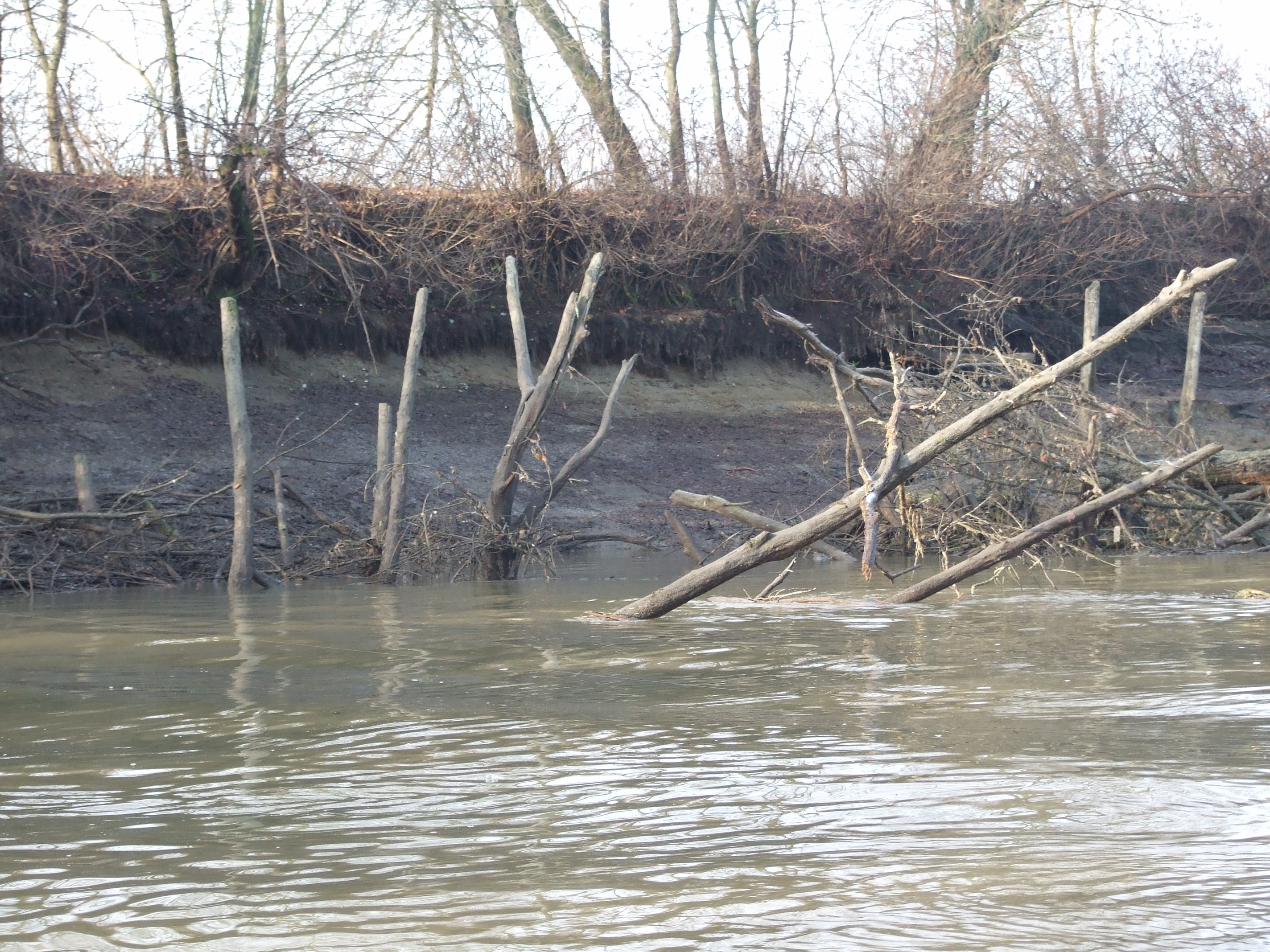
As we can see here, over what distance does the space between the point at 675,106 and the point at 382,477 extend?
13125 millimetres

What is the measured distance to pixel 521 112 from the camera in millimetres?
21078

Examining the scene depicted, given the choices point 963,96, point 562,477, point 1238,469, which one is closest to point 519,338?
point 562,477

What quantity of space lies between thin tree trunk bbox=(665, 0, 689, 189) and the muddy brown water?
55.1 feet

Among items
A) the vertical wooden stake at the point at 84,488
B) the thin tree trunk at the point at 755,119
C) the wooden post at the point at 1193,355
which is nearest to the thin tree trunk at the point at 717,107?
the thin tree trunk at the point at 755,119

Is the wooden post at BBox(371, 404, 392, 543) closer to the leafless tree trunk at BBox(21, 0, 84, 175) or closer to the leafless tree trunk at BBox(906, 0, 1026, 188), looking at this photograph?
the leafless tree trunk at BBox(21, 0, 84, 175)

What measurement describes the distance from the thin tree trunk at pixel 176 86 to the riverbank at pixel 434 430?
2.49 m

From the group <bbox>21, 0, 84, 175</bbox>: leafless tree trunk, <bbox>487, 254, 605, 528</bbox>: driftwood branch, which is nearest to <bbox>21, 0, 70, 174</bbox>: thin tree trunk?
<bbox>21, 0, 84, 175</bbox>: leafless tree trunk

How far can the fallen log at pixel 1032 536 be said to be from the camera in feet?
25.2

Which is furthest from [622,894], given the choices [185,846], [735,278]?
[735,278]

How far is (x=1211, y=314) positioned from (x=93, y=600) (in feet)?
71.6

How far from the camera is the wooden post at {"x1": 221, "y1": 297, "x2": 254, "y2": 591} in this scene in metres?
11.9

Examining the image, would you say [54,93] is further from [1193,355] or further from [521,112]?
[1193,355]

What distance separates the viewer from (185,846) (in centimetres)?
314

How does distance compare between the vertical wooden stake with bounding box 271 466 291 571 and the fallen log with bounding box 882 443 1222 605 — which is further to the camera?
the vertical wooden stake with bounding box 271 466 291 571
